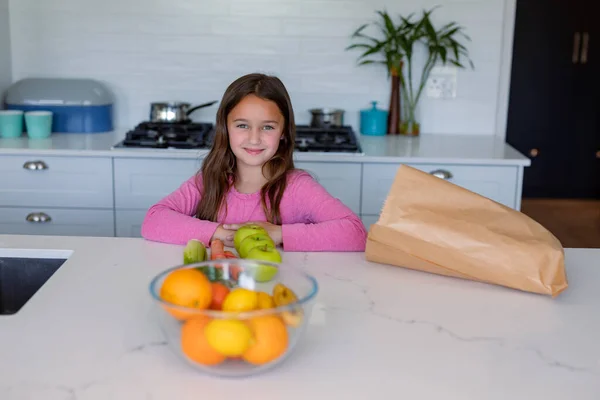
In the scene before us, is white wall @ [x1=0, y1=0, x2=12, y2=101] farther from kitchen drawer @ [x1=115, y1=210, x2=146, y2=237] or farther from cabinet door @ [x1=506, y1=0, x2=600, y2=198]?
cabinet door @ [x1=506, y1=0, x2=600, y2=198]

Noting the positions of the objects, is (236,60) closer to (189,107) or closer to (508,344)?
(189,107)

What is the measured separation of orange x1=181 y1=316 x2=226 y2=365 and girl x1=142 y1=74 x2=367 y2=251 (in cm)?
82

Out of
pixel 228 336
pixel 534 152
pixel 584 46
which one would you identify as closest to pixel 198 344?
pixel 228 336

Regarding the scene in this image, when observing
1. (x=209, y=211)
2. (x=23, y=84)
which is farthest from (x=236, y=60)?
(x=209, y=211)

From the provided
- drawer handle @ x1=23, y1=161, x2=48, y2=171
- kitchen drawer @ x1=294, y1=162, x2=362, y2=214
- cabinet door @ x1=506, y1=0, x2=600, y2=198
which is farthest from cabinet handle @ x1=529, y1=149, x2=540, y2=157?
drawer handle @ x1=23, y1=161, x2=48, y2=171

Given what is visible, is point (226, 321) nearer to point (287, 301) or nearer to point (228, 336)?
point (228, 336)

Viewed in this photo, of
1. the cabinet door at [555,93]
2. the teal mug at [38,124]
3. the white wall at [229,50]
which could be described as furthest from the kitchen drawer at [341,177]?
the cabinet door at [555,93]

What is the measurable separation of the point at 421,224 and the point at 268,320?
513 millimetres

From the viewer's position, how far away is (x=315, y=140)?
2.87 meters

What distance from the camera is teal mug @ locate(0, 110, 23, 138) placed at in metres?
2.89

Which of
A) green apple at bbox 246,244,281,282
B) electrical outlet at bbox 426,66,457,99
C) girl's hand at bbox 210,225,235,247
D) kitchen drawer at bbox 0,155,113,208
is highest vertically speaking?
electrical outlet at bbox 426,66,457,99

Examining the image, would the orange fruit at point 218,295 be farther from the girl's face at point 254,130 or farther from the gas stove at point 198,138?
the gas stove at point 198,138

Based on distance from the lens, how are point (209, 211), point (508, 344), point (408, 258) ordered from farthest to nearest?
1. point (209, 211)
2. point (408, 258)
3. point (508, 344)

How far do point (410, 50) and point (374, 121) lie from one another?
1.09ft
